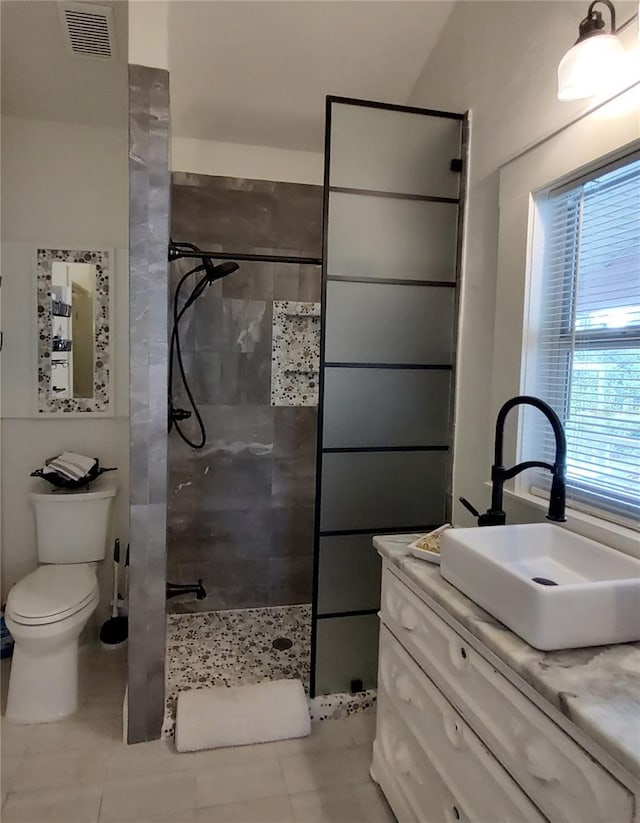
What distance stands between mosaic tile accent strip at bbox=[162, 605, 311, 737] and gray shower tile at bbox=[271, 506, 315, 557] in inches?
13.4

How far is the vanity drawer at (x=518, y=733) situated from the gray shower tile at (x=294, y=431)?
1593 mm

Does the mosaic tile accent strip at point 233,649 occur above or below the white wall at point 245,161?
below

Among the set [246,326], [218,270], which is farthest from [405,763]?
[246,326]

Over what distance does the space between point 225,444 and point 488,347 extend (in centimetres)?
155

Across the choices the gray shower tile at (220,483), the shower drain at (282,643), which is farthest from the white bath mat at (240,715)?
the gray shower tile at (220,483)

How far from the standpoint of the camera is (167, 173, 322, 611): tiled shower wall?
288 cm

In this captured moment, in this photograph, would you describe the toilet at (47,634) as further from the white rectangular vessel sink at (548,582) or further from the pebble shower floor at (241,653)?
the white rectangular vessel sink at (548,582)

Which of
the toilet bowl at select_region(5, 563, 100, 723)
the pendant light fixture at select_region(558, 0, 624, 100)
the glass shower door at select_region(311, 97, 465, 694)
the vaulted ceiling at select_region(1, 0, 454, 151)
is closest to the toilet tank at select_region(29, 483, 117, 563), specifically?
the toilet bowl at select_region(5, 563, 100, 723)

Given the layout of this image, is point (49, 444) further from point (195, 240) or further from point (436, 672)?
point (436, 672)

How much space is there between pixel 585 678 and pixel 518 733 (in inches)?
7.7

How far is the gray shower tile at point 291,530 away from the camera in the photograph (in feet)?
10.3

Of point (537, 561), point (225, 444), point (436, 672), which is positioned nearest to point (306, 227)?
point (225, 444)

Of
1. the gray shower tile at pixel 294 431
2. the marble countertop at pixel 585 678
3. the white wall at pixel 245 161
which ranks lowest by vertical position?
the marble countertop at pixel 585 678

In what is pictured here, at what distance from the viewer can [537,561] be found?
1538 mm
